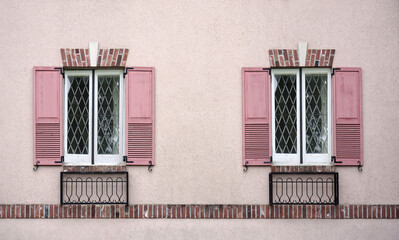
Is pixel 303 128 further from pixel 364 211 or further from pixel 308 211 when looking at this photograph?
pixel 364 211

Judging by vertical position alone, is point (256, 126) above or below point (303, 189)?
above

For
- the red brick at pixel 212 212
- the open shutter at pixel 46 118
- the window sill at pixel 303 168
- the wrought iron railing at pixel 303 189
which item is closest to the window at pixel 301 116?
the window sill at pixel 303 168

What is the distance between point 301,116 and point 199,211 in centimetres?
222

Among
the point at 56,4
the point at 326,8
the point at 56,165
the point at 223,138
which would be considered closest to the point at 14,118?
the point at 56,165

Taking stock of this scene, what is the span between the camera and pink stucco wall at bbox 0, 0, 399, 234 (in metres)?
8.02

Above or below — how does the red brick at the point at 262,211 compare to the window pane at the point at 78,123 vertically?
below

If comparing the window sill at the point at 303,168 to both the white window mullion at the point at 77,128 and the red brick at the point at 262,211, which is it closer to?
the red brick at the point at 262,211

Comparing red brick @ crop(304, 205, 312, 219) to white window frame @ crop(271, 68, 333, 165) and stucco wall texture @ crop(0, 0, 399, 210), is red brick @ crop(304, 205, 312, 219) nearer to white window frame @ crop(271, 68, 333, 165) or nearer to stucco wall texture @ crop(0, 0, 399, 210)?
stucco wall texture @ crop(0, 0, 399, 210)

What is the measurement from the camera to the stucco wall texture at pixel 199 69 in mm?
8016

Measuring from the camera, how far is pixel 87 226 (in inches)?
313

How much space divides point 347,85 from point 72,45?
4.42 metres

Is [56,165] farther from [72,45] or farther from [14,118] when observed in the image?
[72,45]

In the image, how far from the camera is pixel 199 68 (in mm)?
8117

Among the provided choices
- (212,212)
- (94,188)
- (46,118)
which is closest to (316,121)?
(212,212)
